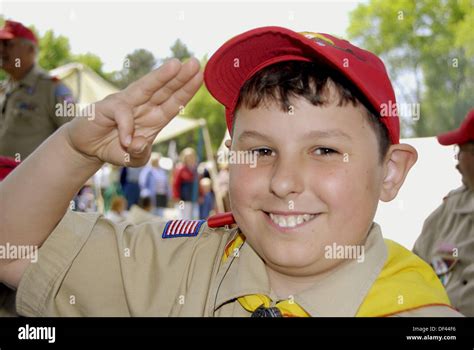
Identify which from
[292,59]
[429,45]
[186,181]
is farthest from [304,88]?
[429,45]

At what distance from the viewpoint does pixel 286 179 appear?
1.08 m

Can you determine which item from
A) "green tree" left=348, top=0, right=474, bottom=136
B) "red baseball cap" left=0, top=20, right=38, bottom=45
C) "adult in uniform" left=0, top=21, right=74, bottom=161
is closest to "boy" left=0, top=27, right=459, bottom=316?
"adult in uniform" left=0, top=21, right=74, bottom=161

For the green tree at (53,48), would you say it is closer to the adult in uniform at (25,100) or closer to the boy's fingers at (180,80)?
the adult in uniform at (25,100)

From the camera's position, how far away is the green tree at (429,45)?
591 inches

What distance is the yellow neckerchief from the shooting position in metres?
1.08

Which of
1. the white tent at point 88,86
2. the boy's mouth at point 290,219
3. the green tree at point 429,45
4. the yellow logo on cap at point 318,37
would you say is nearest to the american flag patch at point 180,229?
the boy's mouth at point 290,219

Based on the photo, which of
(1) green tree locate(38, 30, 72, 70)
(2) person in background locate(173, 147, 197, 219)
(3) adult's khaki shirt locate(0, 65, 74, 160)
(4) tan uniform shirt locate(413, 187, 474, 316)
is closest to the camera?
(4) tan uniform shirt locate(413, 187, 474, 316)

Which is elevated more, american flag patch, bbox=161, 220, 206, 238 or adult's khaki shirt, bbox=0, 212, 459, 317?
american flag patch, bbox=161, 220, 206, 238

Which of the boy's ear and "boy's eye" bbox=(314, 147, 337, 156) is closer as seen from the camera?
"boy's eye" bbox=(314, 147, 337, 156)

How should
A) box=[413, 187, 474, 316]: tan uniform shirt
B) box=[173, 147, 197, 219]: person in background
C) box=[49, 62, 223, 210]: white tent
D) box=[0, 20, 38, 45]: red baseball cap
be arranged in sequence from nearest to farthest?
1. box=[413, 187, 474, 316]: tan uniform shirt
2. box=[0, 20, 38, 45]: red baseball cap
3. box=[49, 62, 223, 210]: white tent
4. box=[173, 147, 197, 219]: person in background

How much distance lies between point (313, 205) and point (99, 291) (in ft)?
1.51

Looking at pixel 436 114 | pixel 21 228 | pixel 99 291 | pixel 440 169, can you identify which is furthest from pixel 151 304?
pixel 436 114

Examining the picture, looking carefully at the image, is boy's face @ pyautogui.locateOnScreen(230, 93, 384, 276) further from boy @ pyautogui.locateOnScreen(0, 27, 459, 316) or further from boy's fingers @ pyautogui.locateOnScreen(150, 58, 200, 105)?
boy's fingers @ pyautogui.locateOnScreen(150, 58, 200, 105)
